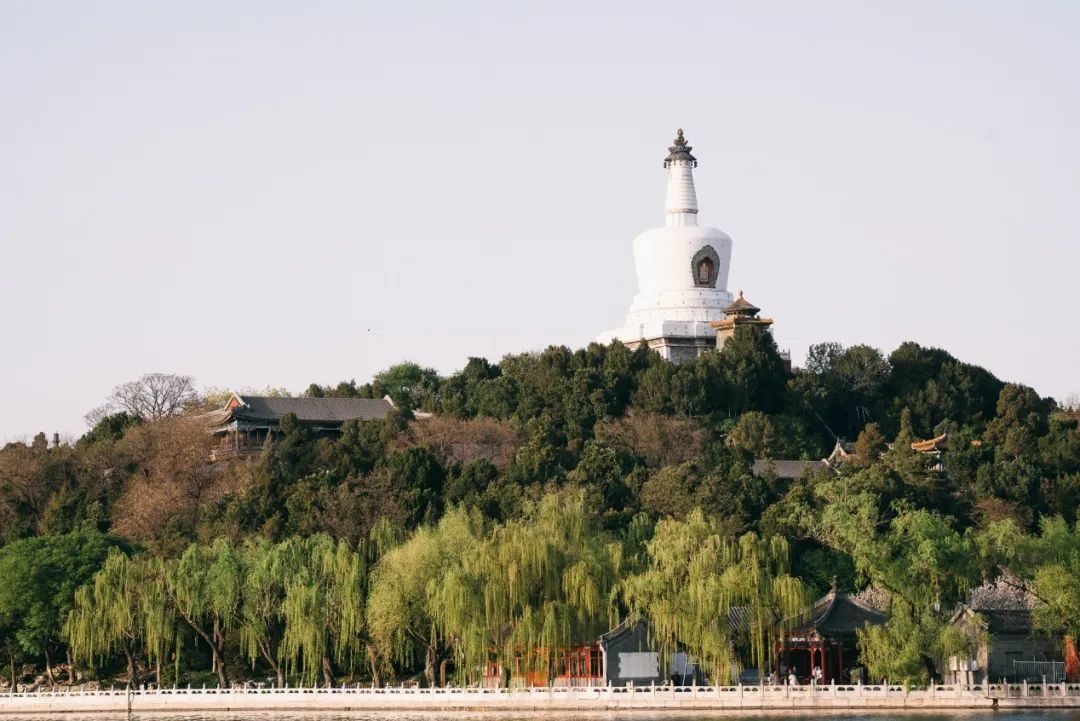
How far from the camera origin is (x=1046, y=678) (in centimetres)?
5103

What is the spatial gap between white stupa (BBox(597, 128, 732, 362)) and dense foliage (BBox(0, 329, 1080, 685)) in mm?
4626

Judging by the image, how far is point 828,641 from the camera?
171 feet

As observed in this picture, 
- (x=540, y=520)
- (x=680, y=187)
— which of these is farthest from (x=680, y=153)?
(x=540, y=520)

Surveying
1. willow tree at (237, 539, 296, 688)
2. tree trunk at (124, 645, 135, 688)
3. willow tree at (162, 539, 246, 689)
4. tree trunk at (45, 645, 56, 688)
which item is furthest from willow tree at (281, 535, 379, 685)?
tree trunk at (45, 645, 56, 688)

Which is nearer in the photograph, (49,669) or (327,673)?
(327,673)

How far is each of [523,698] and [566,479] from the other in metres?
18.0

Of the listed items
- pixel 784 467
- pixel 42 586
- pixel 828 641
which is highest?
pixel 784 467

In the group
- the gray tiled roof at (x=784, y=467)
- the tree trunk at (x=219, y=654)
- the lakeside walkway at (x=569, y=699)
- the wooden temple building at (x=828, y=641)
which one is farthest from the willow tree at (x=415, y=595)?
the gray tiled roof at (x=784, y=467)

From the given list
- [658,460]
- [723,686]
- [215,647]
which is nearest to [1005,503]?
[658,460]

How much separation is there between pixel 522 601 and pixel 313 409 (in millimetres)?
31078

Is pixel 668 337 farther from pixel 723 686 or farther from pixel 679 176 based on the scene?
pixel 723 686

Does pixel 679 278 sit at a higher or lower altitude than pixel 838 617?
higher

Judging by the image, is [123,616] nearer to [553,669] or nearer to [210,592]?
[210,592]

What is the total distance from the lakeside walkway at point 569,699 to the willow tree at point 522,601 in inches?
40.0
